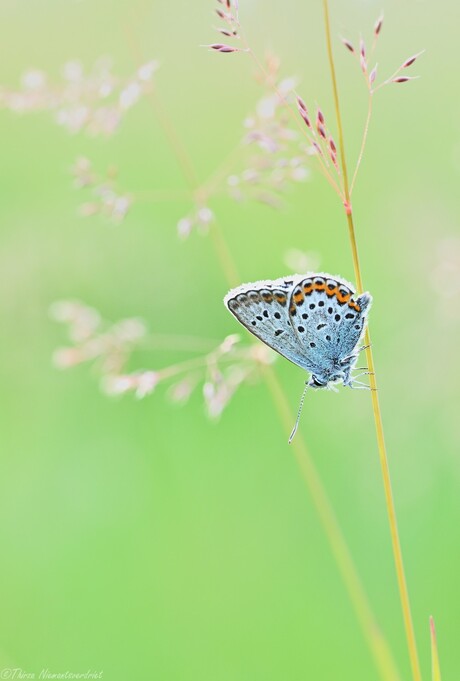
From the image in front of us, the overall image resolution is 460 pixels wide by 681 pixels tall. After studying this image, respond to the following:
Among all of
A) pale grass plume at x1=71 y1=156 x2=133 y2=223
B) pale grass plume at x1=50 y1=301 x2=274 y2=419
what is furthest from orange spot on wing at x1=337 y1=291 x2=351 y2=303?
pale grass plume at x1=71 y1=156 x2=133 y2=223

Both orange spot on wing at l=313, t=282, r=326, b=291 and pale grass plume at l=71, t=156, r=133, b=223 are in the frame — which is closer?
orange spot on wing at l=313, t=282, r=326, b=291

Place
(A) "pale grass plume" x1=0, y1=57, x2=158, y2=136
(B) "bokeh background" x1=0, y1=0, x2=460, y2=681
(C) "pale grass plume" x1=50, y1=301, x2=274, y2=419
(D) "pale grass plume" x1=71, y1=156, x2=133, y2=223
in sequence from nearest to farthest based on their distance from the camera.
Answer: (C) "pale grass plume" x1=50, y1=301, x2=274, y2=419 → (D) "pale grass plume" x1=71, y1=156, x2=133, y2=223 → (A) "pale grass plume" x1=0, y1=57, x2=158, y2=136 → (B) "bokeh background" x1=0, y1=0, x2=460, y2=681

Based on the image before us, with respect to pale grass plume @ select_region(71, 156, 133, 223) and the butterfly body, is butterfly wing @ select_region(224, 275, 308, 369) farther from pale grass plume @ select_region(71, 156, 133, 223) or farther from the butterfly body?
pale grass plume @ select_region(71, 156, 133, 223)

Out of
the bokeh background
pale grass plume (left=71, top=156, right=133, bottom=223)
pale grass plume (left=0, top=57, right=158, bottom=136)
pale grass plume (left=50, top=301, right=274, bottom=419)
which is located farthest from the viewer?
the bokeh background

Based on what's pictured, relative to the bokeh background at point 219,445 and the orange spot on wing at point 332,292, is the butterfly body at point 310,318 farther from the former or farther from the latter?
the bokeh background at point 219,445

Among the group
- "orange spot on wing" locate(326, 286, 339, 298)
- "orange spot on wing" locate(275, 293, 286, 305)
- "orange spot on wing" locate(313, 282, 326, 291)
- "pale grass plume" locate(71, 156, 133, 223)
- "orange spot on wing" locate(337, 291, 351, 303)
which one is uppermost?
"pale grass plume" locate(71, 156, 133, 223)

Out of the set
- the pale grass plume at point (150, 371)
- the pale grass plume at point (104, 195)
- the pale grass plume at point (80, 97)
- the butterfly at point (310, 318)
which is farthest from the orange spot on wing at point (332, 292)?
the pale grass plume at point (80, 97)

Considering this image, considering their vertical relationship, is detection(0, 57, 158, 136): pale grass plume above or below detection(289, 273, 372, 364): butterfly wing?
above

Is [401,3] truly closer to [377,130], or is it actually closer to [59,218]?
[377,130]
